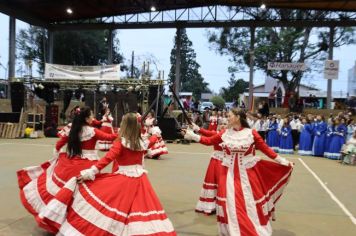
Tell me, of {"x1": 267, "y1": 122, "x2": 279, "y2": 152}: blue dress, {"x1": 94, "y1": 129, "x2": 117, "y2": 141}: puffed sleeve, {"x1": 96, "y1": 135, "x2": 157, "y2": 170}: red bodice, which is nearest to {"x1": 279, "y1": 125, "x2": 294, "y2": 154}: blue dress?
{"x1": 267, "y1": 122, "x2": 279, "y2": 152}: blue dress

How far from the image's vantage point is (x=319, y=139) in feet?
54.3

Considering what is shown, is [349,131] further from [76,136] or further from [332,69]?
[76,136]

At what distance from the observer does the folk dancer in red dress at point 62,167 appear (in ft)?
17.8

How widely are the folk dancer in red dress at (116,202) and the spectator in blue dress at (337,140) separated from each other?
490 inches

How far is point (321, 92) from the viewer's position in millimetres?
40000

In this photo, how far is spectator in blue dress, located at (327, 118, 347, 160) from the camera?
1564 cm

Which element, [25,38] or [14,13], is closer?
[14,13]

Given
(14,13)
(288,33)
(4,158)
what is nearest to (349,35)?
(288,33)

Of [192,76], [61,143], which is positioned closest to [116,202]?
[61,143]

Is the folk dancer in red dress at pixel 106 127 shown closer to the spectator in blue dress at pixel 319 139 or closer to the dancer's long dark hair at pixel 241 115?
the spectator in blue dress at pixel 319 139

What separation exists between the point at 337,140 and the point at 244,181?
11.6 m

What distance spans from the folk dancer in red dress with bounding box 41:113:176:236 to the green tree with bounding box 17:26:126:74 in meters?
33.3

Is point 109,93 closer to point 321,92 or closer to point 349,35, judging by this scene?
point 349,35

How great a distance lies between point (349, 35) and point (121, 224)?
2975cm
